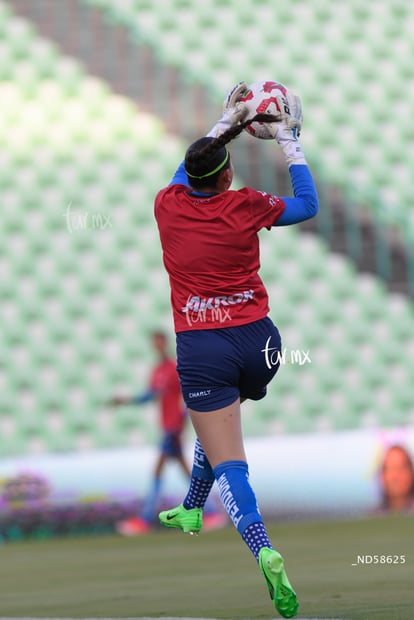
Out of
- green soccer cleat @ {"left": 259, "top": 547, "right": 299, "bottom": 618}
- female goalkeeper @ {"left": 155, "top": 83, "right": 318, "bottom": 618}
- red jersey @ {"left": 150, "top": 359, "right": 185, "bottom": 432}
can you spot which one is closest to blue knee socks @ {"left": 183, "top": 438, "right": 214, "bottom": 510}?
female goalkeeper @ {"left": 155, "top": 83, "right": 318, "bottom": 618}

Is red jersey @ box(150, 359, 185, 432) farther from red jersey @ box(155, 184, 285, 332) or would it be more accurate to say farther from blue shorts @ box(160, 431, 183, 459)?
red jersey @ box(155, 184, 285, 332)

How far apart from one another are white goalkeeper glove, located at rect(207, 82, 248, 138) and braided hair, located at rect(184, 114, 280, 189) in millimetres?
74

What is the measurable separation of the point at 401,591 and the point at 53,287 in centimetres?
606

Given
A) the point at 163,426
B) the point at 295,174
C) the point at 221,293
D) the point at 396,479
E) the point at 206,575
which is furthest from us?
the point at 396,479

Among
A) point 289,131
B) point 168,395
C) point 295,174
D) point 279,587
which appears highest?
point 289,131

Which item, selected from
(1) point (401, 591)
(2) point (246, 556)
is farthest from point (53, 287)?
(1) point (401, 591)

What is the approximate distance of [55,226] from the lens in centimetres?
1023

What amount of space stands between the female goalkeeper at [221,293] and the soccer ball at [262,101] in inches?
2.5

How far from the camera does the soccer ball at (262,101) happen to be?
12.8ft

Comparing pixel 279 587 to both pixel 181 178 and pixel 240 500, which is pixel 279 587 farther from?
pixel 181 178

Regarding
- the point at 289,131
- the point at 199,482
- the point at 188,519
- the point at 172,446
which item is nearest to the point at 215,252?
the point at 289,131

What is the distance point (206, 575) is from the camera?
5.84 meters

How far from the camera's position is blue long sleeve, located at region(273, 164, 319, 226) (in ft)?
12.4

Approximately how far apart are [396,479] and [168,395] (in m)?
1.84
